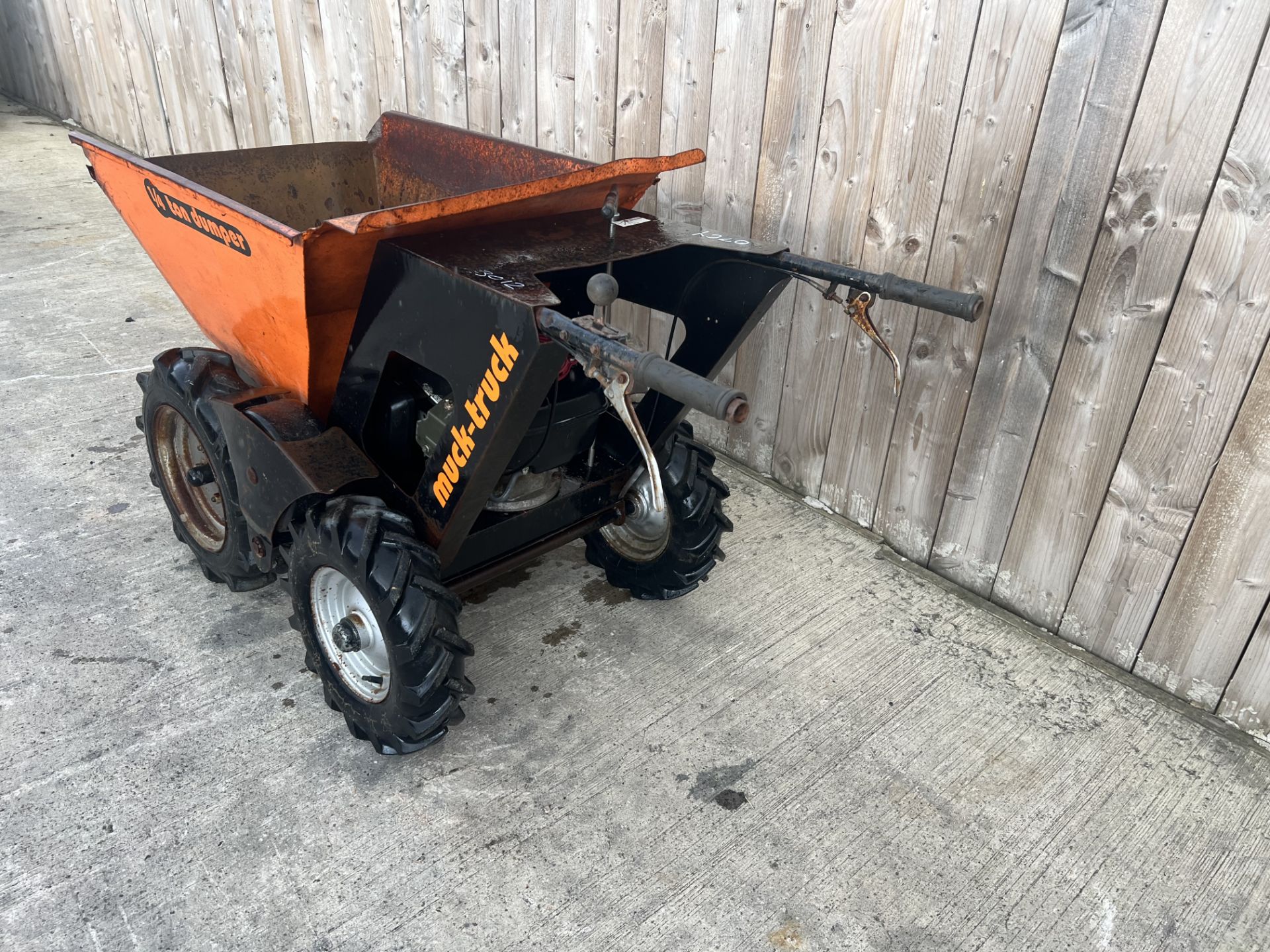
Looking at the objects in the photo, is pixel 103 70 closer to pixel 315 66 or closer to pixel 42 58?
pixel 42 58

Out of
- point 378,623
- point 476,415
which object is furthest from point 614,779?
point 476,415

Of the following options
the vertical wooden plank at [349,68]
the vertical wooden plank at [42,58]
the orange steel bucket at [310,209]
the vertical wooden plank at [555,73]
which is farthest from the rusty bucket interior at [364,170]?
the vertical wooden plank at [42,58]

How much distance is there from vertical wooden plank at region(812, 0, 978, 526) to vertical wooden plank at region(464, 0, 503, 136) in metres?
1.86

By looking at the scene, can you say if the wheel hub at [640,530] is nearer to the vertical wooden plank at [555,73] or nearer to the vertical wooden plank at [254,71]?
the vertical wooden plank at [555,73]

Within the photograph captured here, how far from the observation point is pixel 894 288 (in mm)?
2078

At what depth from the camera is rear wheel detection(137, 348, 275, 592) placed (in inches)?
99.2

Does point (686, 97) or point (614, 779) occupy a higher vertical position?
point (686, 97)

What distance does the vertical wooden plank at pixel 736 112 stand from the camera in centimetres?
304

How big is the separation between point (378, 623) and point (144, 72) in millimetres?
6667

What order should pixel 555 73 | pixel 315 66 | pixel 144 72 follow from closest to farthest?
1. pixel 555 73
2. pixel 315 66
3. pixel 144 72

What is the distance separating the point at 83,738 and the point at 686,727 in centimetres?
154

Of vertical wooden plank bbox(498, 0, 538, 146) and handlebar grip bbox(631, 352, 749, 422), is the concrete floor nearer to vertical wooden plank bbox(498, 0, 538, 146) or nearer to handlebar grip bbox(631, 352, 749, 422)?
handlebar grip bbox(631, 352, 749, 422)

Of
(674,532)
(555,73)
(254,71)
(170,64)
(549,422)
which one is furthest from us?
(170,64)

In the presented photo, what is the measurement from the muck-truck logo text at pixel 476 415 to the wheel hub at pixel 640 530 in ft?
2.28
